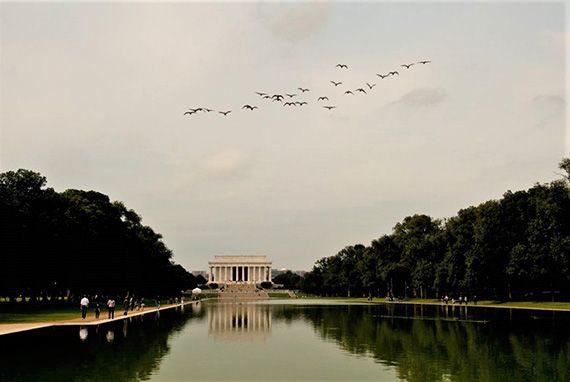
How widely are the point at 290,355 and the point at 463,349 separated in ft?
26.1

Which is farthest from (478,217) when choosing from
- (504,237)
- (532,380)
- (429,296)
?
(532,380)

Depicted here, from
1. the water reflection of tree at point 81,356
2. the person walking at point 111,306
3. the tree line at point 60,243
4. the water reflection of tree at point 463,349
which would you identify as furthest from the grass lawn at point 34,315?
the water reflection of tree at point 463,349

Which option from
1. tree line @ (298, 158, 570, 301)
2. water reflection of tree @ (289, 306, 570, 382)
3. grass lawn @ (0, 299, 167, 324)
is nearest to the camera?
water reflection of tree @ (289, 306, 570, 382)

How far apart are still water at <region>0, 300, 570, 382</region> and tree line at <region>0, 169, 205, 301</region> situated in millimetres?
28331

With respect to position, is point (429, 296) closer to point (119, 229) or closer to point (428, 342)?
point (119, 229)

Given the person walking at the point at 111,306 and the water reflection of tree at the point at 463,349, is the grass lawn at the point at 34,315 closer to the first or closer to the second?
the person walking at the point at 111,306

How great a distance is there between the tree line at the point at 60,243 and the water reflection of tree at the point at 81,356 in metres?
30.3

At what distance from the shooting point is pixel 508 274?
76.8 meters

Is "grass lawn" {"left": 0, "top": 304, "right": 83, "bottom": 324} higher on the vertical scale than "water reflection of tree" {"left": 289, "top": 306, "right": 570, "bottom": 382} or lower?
higher

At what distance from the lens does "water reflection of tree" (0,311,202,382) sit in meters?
19.8

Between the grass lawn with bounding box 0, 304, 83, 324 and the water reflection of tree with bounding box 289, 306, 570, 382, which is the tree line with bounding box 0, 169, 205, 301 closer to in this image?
the grass lawn with bounding box 0, 304, 83, 324

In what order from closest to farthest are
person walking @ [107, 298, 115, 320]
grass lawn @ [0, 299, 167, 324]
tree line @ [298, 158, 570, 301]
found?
grass lawn @ [0, 299, 167, 324] < person walking @ [107, 298, 115, 320] < tree line @ [298, 158, 570, 301]

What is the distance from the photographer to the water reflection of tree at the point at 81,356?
1977 centimetres

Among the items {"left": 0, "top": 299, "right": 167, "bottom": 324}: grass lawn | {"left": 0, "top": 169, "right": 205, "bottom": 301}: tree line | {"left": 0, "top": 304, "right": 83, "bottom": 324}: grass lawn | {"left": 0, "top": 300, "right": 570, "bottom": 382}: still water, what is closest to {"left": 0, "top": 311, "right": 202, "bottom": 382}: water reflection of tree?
Result: {"left": 0, "top": 300, "right": 570, "bottom": 382}: still water
